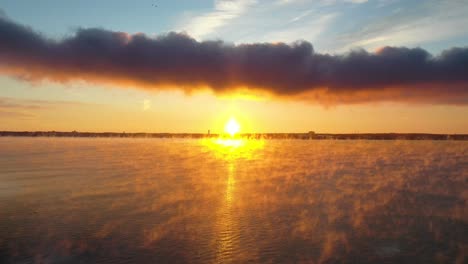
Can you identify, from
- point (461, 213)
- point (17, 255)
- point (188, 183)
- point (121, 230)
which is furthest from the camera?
point (188, 183)

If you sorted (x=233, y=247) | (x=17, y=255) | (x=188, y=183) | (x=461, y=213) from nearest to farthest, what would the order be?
1. (x=17, y=255)
2. (x=233, y=247)
3. (x=461, y=213)
4. (x=188, y=183)

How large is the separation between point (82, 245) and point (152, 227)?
260cm

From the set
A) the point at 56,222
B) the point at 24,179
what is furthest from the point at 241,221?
the point at 24,179

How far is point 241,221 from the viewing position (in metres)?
13.1

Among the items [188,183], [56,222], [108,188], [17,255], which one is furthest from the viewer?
[188,183]

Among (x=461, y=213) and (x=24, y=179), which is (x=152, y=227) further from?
(x=24, y=179)

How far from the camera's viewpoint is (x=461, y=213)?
1427 centimetres

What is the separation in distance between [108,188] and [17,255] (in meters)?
11.1

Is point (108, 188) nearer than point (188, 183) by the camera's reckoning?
Yes

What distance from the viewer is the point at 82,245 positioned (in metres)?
10.2

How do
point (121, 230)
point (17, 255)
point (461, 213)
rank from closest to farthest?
point (17, 255), point (121, 230), point (461, 213)

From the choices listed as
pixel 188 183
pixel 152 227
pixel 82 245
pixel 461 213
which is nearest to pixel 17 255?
pixel 82 245

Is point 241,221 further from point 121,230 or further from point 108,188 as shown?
point 108,188

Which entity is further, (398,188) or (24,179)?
(24,179)
